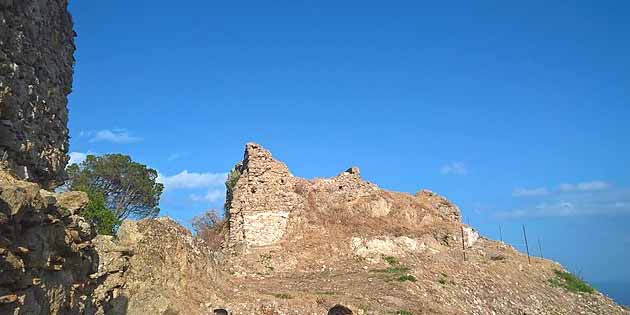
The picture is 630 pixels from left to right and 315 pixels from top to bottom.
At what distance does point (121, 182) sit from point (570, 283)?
87.7ft

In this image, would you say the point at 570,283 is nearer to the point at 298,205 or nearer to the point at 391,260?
the point at 391,260

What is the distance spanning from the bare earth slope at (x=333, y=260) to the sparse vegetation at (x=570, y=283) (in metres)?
0.37

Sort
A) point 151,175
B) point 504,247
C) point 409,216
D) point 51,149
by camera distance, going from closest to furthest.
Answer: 1. point 51,149
2. point 409,216
3. point 504,247
4. point 151,175

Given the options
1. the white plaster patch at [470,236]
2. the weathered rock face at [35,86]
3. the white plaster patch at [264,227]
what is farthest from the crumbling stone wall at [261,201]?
the weathered rock face at [35,86]

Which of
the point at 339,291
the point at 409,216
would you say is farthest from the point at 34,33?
the point at 409,216

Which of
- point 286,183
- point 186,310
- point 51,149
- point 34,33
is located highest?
point 286,183

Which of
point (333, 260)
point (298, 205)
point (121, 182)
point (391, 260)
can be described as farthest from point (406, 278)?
point (121, 182)

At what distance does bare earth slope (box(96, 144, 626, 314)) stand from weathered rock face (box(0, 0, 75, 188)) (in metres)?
3.98

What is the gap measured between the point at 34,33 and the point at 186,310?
7.30m

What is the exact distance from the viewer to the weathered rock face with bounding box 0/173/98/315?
4.67 m

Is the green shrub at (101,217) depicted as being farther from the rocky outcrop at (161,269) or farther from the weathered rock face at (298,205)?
the rocky outcrop at (161,269)

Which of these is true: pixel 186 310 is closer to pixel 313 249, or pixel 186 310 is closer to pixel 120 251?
pixel 120 251

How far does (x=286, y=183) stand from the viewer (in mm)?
25125

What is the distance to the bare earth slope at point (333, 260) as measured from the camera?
48.3ft
